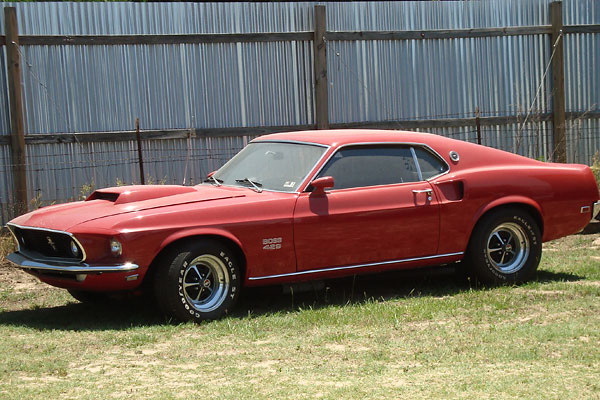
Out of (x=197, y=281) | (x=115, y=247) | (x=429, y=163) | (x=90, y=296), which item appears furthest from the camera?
(x=429, y=163)

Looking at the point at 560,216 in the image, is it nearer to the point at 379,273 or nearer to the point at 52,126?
the point at 379,273

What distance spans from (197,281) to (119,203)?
0.93m

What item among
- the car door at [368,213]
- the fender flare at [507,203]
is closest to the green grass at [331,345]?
the car door at [368,213]

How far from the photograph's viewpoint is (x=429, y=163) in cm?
816

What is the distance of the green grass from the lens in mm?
5141

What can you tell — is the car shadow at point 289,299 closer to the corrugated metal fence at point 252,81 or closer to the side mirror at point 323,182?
the side mirror at point 323,182

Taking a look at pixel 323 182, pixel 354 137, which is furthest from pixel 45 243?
pixel 354 137

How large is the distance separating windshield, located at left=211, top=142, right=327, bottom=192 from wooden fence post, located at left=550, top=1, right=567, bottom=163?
768 cm

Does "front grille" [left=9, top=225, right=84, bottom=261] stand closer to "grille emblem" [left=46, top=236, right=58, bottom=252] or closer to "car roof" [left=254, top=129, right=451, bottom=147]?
"grille emblem" [left=46, top=236, right=58, bottom=252]

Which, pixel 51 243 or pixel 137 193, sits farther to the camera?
pixel 137 193

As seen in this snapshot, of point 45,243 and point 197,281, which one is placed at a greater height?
point 45,243

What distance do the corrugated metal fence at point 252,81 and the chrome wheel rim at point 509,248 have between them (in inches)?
215

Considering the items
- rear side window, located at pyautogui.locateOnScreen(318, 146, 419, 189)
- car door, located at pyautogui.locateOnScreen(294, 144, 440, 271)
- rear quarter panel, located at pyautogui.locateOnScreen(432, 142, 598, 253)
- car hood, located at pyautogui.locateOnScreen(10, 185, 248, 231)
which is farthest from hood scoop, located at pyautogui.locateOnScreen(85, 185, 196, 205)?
rear quarter panel, located at pyautogui.locateOnScreen(432, 142, 598, 253)

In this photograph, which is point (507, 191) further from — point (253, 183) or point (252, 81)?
point (252, 81)
